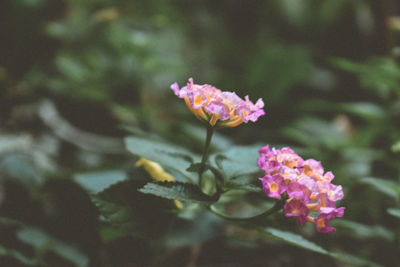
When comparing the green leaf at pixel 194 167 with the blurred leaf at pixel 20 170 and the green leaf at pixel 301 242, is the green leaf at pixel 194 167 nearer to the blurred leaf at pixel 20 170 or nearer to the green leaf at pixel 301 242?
the green leaf at pixel 301 242

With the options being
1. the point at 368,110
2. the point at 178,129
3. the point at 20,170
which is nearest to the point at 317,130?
the point at 368,110

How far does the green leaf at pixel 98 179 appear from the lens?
0.78 m

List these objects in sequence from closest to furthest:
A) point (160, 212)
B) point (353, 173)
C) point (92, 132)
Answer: point (160, 212)
point (353, 173)
point (92, 132)

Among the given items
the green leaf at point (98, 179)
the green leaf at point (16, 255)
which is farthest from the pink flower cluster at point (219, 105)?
the green leaf at point (16, 255)

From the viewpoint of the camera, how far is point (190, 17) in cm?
285

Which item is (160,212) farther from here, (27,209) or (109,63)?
(109,63)

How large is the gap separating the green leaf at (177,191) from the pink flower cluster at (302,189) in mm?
105

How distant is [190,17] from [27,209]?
7.37 ft

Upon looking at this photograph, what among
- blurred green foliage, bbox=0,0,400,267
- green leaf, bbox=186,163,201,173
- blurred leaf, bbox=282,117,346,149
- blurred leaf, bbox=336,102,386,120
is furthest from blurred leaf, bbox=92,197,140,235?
blurred leaf, bbox=282,117,346,149

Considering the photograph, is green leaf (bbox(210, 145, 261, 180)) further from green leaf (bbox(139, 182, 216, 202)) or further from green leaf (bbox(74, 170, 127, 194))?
green leaf (bbox(74, 170, 127, 194))

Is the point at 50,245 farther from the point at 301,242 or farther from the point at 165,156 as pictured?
the point at 301,242

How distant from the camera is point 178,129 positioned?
1382 millimetres

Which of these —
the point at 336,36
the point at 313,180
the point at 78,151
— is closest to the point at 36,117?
the point at 78,151

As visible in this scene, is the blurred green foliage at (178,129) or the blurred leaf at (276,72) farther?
the blurred leaf at (276,72)
